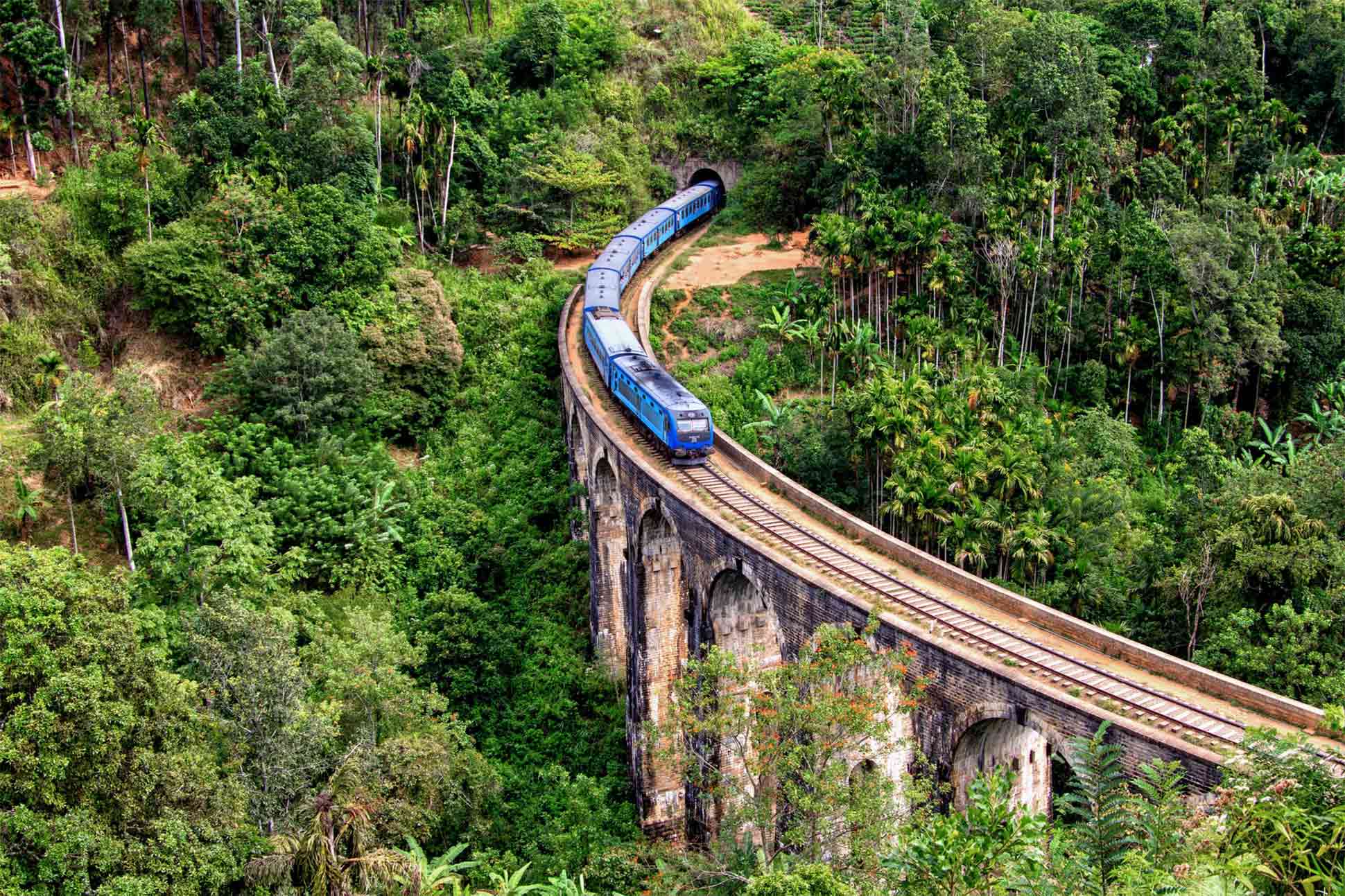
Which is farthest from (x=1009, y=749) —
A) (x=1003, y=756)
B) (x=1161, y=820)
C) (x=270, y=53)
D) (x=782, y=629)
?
(x=270, y=53)

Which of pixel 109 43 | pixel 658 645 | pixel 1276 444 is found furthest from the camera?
pixel 109 43

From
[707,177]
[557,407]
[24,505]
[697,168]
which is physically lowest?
[557,407]

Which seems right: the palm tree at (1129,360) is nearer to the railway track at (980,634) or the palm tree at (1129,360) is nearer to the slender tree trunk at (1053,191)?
the slender tree trunk at (1053,191)

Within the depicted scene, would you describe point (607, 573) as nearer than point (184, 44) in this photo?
Yes

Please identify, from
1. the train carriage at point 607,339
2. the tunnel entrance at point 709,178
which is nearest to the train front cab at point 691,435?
the train carriage at point 607,339

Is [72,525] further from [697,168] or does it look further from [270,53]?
[697,168]

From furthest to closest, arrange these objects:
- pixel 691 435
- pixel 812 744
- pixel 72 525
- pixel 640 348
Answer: pixel 640 348 < pixel 72 525 < pixel 691 435 < pixel 812 744

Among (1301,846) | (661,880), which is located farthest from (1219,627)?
(1301,846)
